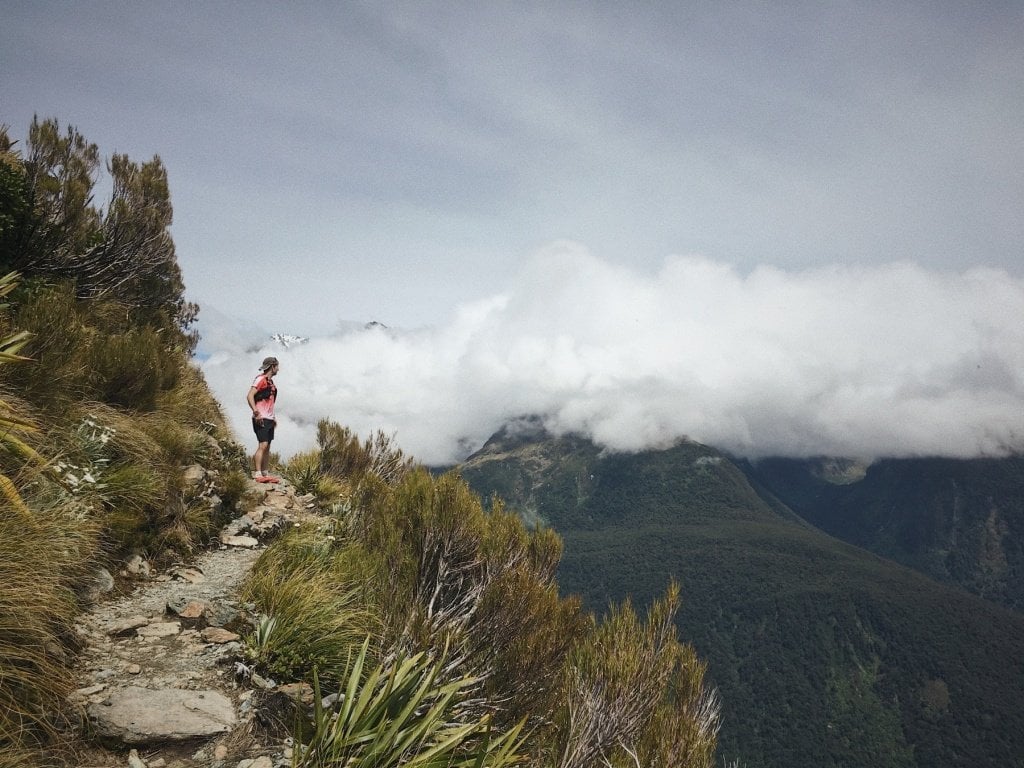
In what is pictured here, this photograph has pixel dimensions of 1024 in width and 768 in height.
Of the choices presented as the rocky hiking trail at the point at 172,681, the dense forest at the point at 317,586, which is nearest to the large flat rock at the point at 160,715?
the rocky hiking trail at the point at 172,681

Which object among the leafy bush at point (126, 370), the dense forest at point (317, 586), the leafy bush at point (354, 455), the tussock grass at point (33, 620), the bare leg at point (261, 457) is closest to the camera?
the tussock grass at point (33, 620)

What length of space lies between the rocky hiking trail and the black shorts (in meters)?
4.25

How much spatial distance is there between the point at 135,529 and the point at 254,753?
10.4 feet

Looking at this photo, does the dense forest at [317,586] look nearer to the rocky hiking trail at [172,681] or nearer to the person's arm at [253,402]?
the rocky hiking trail at [172,681]

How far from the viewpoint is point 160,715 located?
3.38 meters

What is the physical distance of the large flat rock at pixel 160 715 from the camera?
3186 millimetres

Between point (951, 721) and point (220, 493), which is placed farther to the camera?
point (951, 721)

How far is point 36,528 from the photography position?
12.3ft

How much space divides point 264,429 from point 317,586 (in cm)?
555

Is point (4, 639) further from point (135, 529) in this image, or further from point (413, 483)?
point (413, 483)

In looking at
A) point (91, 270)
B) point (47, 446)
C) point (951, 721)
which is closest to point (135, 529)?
point (47, 446)

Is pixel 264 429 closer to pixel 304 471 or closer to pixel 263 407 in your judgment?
pixel 263 407

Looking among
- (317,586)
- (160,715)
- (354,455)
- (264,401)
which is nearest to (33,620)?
(160,715)

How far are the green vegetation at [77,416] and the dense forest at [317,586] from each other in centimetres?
3
